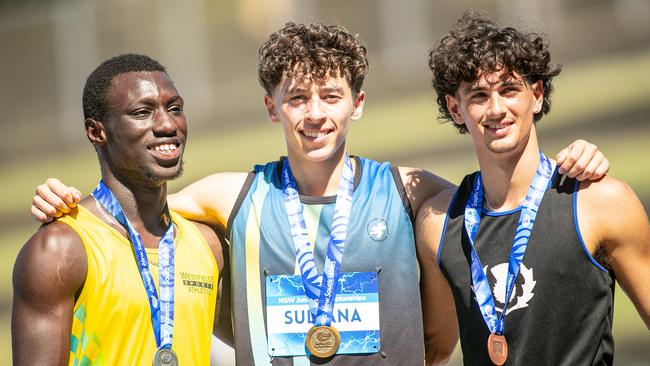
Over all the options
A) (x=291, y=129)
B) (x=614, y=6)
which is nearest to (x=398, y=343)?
(x=291, y=129)

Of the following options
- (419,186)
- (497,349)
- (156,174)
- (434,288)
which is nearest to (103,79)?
(156,174)

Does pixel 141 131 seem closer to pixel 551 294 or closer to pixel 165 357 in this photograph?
pixel 165 357

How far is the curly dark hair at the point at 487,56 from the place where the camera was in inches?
159

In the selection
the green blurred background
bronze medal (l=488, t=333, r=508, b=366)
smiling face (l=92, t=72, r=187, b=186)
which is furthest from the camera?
the green blurred background

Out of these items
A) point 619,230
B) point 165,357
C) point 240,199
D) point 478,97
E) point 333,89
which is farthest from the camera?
point 240,199

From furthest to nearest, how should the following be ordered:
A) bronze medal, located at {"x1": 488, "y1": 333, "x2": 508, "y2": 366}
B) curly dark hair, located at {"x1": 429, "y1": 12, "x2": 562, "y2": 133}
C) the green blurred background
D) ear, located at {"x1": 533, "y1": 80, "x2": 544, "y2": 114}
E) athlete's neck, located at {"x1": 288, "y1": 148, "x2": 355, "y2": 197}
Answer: the green blurred background
athlete's neck, located at {"x1": 288, "y1": 148, "x2": 355, "y2": 197}
ear, located at {"x1": 533, "y1": 80, "x2": 544, "y2": 114}
curly dark hair, located at {"x1": 429, "y1": 12, "x2": 562, "y2": 133}
bronze medal, located at {"x1": 488, "y1": 333, "x2": 508, "y2": 366}

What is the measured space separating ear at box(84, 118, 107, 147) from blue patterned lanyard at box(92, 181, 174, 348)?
0.17 metres

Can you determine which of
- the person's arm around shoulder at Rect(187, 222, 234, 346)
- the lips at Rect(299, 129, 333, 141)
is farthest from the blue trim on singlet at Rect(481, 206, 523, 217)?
the person's arm around shoulder at Rect(187, 222, 234, 346)

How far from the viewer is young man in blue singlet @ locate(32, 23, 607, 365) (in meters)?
4.14

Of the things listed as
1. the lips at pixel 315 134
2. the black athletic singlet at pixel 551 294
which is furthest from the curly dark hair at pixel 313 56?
the black athletic singlet at pixel 551 294

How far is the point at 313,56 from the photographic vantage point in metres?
4.32

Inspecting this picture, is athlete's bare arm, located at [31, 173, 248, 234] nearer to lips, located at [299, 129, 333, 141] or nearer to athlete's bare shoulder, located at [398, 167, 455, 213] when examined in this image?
lips, located at [299, 129, 333, 141]

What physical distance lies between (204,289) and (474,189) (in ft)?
3.80

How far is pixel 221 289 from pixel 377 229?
715 mm
